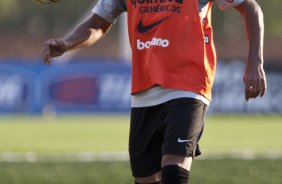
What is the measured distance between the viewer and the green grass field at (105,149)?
1127cm

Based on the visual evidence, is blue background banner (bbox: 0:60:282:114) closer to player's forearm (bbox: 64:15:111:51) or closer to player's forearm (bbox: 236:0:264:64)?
player's forearm (bbox: 64:15:111:51)

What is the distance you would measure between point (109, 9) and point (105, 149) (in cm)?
1052

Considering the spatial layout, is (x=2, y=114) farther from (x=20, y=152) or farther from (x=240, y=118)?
(x=20, y=152)

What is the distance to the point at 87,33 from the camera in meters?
7.08

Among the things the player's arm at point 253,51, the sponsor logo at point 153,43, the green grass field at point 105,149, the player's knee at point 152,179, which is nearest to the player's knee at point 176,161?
the player's knee at point 152,179

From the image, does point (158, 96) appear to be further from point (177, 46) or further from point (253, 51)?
point (253, 51)

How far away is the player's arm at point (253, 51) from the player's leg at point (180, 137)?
395 millimetres

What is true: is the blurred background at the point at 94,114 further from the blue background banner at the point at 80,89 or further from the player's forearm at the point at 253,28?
the player's forearm at the point at 253,28

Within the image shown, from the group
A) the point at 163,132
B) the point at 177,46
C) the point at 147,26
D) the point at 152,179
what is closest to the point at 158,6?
the point at 147,26

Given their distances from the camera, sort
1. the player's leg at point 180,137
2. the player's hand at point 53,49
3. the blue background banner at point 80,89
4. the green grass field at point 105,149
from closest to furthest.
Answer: the player's leg at point 180,137 < the player's hand at point 53,49 < the green grass field at point 105,149 < the blue background banner at point 80,89

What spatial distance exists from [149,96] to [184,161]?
58 centimetres

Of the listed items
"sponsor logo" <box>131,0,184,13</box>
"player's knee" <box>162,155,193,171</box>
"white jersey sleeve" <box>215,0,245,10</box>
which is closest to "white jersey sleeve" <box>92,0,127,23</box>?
"sponsor logo" <box>131,0,184,13</box>

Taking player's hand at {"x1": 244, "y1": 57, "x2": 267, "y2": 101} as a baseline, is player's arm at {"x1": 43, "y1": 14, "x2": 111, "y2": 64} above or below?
above

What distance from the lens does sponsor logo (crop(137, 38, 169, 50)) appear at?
6.49m
